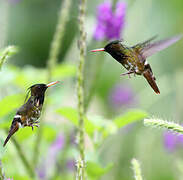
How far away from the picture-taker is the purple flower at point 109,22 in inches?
48.9

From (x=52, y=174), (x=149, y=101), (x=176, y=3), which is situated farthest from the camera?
(x=176, y=3)

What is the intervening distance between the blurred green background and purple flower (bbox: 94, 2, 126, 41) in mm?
43

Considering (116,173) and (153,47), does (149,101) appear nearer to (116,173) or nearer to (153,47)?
(116,173)

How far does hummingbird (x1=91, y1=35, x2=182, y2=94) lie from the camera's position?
31.3 inches

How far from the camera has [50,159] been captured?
1470 mm

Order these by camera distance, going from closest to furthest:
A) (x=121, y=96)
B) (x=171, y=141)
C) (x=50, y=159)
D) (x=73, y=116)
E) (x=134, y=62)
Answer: (x=134, y=62)
(x=73, y=116)
(x=50, y=159)
(x=171, y=141)
(x=121, y=96)

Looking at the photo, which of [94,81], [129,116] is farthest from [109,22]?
[129,116]

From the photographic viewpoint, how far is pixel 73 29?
3.44m

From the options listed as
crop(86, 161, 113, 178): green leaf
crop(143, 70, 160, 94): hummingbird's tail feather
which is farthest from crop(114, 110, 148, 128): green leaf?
crop(143, 70, 160, 94): hummingbird's tail feather

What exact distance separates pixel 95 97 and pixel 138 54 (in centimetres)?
205

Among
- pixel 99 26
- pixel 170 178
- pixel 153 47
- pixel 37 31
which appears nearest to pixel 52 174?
pixel 99 26

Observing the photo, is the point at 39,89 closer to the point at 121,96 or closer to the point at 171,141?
the point at 171,141

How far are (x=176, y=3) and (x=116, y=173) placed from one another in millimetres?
1640

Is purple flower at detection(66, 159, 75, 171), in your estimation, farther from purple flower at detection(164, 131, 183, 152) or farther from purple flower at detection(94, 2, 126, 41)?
purple flower at detection(94, 2, 126, 41)
